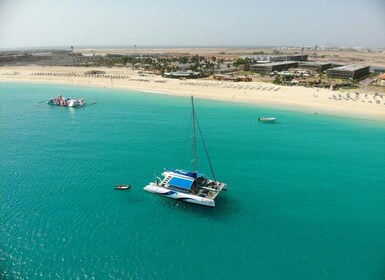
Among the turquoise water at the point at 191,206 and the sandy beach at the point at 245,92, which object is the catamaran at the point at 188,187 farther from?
the sandy beach at the point at 245,92

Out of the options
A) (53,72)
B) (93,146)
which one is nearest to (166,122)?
(93,146)

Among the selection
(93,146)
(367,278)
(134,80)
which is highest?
(134,80)

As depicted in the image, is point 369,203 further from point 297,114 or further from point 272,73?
point 272,73

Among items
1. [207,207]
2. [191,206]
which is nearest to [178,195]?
[191,206]

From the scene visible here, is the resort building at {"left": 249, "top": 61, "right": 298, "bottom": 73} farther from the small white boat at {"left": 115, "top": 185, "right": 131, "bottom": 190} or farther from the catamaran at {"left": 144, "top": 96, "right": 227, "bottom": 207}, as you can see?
the small white boat at {"left": 115, "top": 185, "right": 131, "bottom": 190}

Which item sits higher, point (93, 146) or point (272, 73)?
point (272, 73)

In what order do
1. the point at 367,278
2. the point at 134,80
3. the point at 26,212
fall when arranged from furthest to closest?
the point at 134,80
the point at 26,212
the point at 367,278
